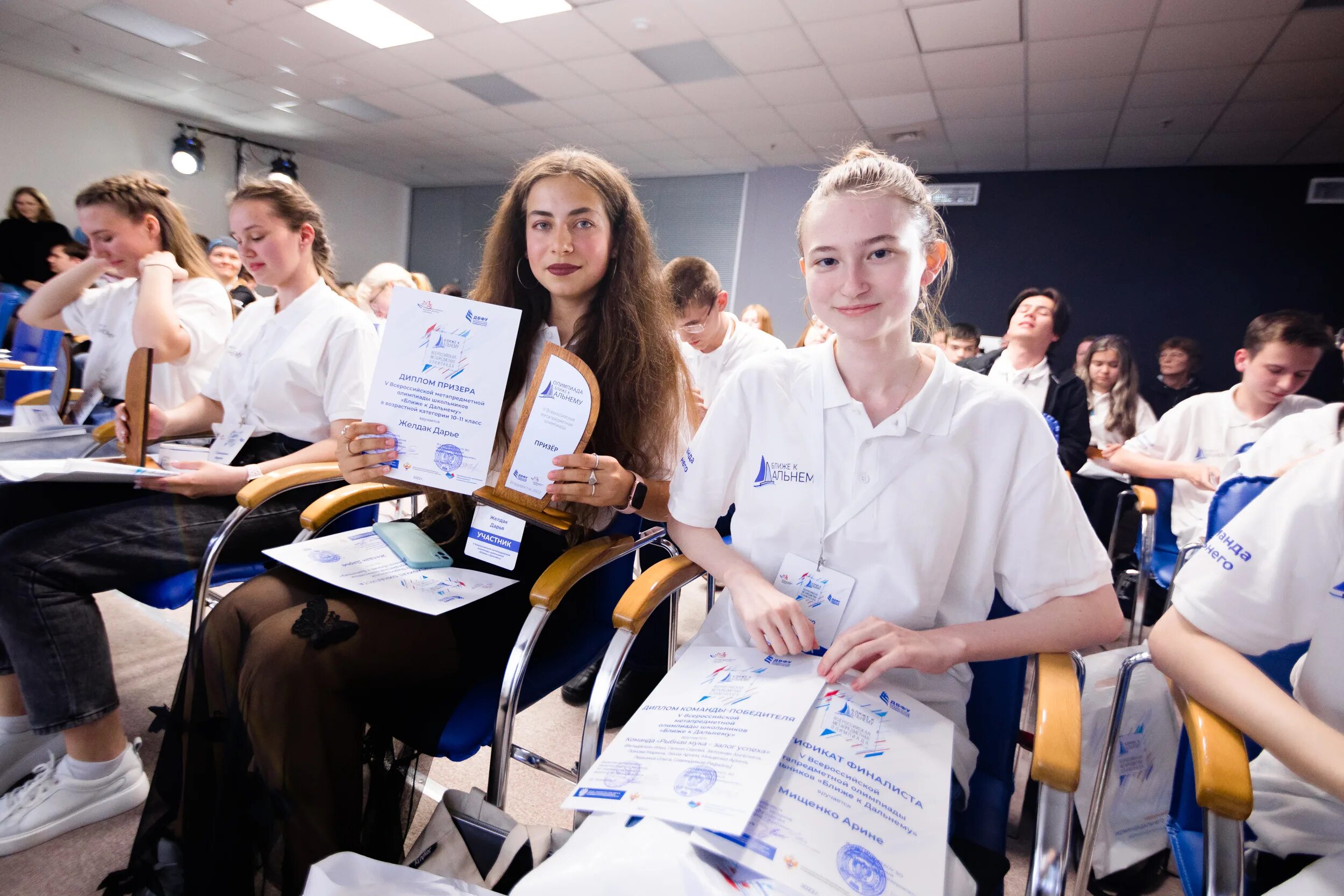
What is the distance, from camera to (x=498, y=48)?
16.9ft

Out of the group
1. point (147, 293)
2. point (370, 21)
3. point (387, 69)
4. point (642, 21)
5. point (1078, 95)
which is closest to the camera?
point (147, 293)

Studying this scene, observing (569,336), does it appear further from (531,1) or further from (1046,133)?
(1046,133)

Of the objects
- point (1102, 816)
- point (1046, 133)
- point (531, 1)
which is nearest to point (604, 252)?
point (1102, 816)

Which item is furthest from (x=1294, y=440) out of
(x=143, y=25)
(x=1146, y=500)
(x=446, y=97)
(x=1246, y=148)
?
(x=143, y=25)

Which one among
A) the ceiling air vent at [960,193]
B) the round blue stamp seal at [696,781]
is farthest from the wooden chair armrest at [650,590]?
the ceiling air vent at [960,193]

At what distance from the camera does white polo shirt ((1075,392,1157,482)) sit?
11.3 feet

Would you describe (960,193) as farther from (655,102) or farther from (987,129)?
(655,102)

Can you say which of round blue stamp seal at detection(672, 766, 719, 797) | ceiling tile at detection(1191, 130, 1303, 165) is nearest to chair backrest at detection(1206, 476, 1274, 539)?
round blue stamp seal at detection(672, 766, 719, 797)

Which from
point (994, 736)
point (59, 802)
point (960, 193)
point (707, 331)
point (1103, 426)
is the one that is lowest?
point (59, 802)

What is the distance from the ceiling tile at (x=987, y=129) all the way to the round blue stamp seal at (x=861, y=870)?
611 cm

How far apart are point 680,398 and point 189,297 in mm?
1631

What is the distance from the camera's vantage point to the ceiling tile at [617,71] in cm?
511

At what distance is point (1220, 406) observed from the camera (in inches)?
107

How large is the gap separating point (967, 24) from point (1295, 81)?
7.53 feet
